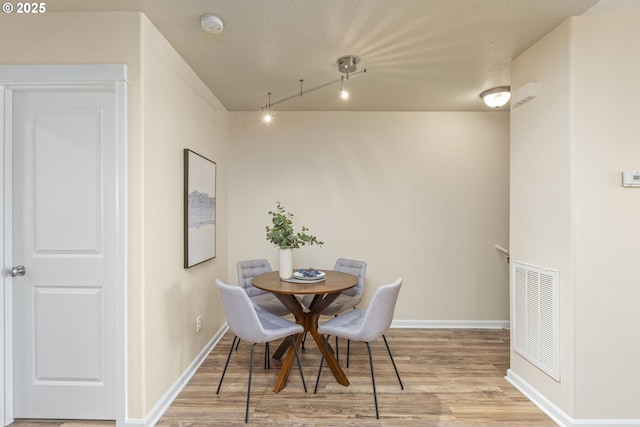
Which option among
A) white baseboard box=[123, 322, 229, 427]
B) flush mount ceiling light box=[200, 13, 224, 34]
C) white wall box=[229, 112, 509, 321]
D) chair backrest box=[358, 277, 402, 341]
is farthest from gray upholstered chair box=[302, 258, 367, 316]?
flush mount ceiling light box=[200, 13, 224, 34]

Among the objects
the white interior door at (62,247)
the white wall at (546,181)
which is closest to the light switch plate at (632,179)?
the white wall at (546,181)

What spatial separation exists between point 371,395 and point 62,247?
2.30 meters

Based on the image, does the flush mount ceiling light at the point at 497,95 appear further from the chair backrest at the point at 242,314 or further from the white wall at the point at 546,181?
the chair backrest at the point at 242,314

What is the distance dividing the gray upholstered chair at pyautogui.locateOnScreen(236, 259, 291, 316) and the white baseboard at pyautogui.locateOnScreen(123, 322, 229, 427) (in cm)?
64

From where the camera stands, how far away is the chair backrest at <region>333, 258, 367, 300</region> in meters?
3.13

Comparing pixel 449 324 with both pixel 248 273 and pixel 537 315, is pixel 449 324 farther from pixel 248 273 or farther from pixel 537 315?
pixel 248 273

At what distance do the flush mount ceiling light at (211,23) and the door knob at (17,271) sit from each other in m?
1.88

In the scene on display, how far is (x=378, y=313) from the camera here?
2.15 metres

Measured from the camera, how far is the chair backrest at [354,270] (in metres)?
3.13

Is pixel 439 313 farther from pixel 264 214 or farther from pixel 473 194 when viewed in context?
pixel 264 214

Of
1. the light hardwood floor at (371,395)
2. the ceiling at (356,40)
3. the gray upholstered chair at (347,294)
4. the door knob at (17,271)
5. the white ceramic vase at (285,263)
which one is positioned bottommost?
the light hardwood floor at (371,395)

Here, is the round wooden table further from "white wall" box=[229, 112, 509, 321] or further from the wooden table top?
"white wall" box=[229, 112, 509, 321]

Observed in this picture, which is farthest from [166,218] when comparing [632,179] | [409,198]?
[632,179]

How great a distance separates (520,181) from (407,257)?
5.22ft
